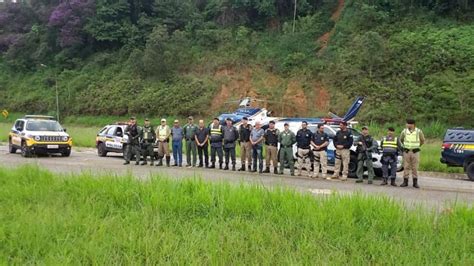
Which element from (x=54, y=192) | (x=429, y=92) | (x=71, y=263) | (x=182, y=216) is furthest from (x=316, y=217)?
(x=429, y=92)

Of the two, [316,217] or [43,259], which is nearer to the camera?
[43,259]

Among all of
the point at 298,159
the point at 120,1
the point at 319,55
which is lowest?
the point at 298,159

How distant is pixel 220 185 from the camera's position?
8.03m

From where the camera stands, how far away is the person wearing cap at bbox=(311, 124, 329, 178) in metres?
15.2

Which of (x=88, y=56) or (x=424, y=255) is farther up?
(x=88, y=56)

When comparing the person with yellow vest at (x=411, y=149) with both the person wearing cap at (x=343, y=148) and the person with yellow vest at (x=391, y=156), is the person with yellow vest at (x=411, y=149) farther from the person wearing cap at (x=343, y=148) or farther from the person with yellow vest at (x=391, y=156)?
the person wearing cap at (x=343, y=148)

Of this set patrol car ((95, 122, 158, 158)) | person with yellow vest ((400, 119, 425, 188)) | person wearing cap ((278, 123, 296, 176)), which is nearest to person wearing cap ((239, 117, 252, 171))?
person wearing cap ((278, 123, 296, 176))

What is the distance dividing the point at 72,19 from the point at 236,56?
78.5 feet

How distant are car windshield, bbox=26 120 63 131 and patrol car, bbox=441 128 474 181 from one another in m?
16.0

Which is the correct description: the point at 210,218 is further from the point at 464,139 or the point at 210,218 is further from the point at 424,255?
the point at 464,139

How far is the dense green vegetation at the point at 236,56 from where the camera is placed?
32.0 meters

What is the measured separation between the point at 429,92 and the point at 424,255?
2748 cm

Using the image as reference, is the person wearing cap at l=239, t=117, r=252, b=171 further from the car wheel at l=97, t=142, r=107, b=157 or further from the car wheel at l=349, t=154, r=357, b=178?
the car wheel at l=97, t=142, r=107, b=157

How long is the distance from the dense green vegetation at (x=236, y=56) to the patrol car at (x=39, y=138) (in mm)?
19864
